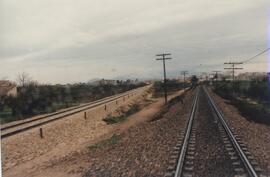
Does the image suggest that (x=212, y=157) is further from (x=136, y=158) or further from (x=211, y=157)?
(x=136, y=158)

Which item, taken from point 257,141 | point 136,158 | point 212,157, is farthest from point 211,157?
point 257,141

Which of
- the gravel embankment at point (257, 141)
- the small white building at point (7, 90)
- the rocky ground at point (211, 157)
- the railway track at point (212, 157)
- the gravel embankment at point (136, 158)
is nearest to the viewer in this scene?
the railway track at point (212, 157)

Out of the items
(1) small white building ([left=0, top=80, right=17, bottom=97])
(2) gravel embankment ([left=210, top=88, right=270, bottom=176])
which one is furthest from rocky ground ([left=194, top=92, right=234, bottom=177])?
(1) small white building ([left=0, top=80, right=17, bottom=97])

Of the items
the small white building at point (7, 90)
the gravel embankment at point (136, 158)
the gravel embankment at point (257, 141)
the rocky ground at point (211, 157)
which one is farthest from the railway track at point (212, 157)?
the small white building at point (7, 90)

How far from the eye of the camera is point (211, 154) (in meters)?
13.0

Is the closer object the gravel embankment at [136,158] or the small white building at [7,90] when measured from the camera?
the gravel embankment at [136,158]

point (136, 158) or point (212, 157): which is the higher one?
point (212, 157)

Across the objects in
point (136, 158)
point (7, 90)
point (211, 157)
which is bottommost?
point (136, 158)

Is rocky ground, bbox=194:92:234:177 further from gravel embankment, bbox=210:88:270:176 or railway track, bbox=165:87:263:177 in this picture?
gravel embankment, bbox=210:88:270:176

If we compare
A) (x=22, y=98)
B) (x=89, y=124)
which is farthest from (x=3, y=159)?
(x=22, y=98)

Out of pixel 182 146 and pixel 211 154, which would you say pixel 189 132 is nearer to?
pixel 182 146

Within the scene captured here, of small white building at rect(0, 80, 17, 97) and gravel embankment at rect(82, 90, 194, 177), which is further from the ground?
small white building at rect(0, 80, 17, 97)

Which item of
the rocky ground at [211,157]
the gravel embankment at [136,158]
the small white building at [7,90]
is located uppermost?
the small white building at [7,90]

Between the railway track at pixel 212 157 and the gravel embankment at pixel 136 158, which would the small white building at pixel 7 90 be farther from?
the railway track at pixel 212 157
